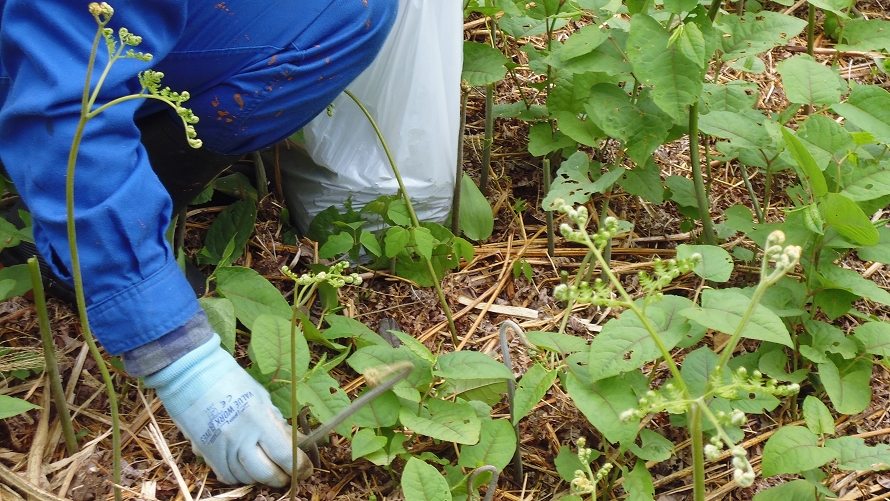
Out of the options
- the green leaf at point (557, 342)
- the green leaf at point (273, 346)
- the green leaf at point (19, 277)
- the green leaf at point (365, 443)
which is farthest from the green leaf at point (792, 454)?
the green leaf at point (19, 277)

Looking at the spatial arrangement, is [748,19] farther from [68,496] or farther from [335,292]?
[68,496]

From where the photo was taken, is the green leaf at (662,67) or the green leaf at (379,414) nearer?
the green leaf at (379,414)

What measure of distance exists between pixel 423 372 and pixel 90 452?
0.46 m

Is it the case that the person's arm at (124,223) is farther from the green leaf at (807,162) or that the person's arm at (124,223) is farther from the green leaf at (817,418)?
the green leaf at (807,162)

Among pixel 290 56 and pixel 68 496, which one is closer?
pixel 68 496

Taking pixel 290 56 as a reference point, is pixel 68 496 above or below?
below

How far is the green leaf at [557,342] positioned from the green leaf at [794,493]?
0.92 ft

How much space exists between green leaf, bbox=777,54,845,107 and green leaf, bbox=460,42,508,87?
45cm

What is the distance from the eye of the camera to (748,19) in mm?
1310

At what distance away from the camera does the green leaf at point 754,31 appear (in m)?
1.28

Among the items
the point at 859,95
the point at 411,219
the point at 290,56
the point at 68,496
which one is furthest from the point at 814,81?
the point at 68,496

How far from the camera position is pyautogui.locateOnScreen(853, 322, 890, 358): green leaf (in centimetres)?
113

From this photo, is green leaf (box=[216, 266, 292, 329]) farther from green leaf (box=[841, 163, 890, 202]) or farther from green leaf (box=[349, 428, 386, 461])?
green leaf (box=[841, 163, 890, 202])

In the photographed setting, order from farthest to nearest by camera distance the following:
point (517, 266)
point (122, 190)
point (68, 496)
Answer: point (517, 266), point (68, 496), point (122, 190)
